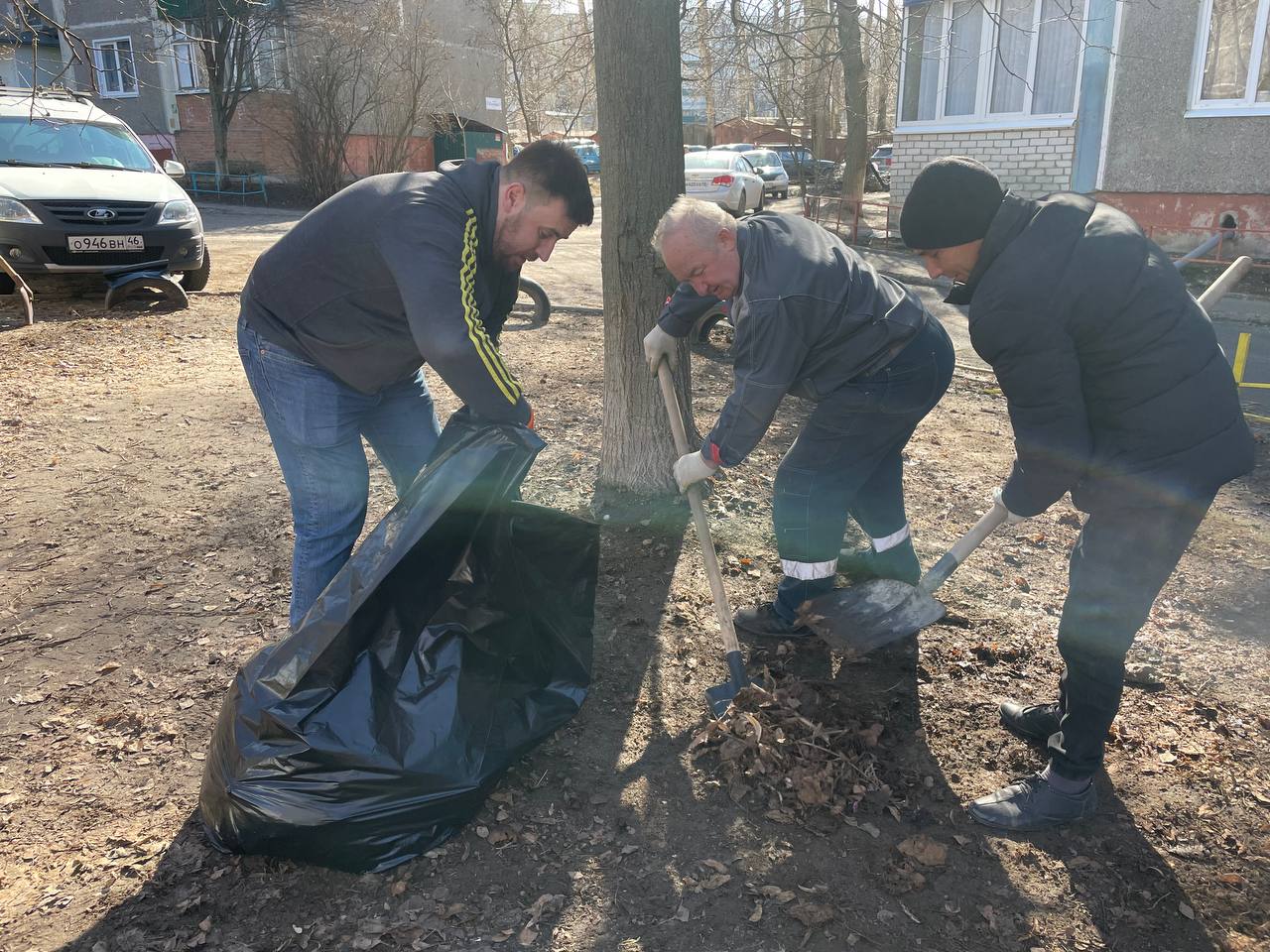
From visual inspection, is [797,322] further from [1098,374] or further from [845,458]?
[1098,374]

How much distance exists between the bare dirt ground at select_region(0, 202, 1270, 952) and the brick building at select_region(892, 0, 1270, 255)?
8034 millimetres

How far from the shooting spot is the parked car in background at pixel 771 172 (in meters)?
24.3

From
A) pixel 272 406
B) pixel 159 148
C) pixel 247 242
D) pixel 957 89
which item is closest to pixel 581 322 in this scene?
pixel 272 406

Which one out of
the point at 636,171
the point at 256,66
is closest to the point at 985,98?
the point at 636,171

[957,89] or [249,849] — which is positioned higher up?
[957,89]

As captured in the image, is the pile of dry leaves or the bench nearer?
the pile of dry leaves

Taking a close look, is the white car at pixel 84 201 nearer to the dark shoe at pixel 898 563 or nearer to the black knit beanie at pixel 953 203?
the dark shoe at pixel 898 563

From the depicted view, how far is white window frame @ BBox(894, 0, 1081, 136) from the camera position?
40.3 ft

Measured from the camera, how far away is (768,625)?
10.1ft

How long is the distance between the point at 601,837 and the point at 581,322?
579 centimetres

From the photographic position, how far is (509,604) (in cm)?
230

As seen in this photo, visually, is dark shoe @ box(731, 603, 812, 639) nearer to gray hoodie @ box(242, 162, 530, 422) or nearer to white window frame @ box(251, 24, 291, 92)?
gray hoodie @ box(242, 162, 530, 422)

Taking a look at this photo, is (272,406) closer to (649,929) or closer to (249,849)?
(249,849)

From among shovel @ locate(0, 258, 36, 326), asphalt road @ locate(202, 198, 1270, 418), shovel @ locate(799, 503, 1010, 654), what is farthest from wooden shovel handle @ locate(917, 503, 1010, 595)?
shovel @ locate(0, 258, 36, 326)
